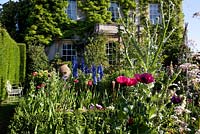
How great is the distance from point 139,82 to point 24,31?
21.9 meters

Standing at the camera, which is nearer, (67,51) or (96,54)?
(96,54)

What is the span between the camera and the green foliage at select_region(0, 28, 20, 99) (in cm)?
1349

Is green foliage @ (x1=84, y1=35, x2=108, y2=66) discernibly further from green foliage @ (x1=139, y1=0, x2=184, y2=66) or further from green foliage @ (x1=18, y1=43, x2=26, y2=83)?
green foliage @ (x1=139, y1=0, x2=184, y2=66)

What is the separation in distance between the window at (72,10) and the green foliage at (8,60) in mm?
6725

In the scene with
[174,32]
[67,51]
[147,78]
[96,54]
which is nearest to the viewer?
[147,78]

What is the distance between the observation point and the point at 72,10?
25797 mm

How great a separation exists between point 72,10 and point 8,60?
10.3 m

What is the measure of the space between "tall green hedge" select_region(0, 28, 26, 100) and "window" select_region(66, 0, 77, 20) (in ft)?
19.1

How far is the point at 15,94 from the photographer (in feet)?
50.0

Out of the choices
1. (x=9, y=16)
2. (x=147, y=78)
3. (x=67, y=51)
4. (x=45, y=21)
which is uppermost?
(x=9, y=16)

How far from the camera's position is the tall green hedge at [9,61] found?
13523 millimetres

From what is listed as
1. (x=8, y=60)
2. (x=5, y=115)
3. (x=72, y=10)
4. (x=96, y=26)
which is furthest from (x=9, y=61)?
(x=72, y=10)

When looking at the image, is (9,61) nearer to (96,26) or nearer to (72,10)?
(96,26)

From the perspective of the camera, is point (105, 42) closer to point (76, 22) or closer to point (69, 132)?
point (76, 22)
